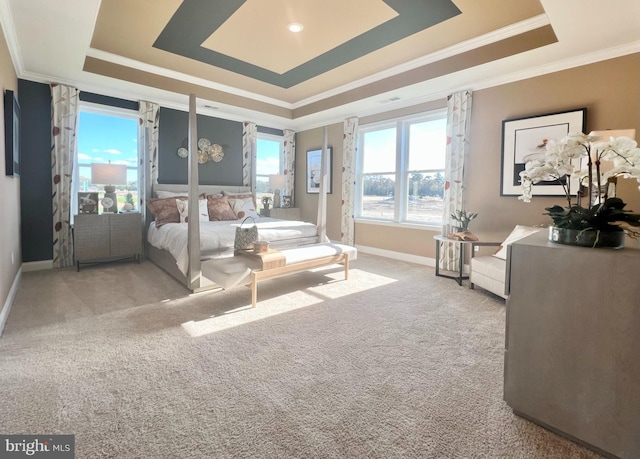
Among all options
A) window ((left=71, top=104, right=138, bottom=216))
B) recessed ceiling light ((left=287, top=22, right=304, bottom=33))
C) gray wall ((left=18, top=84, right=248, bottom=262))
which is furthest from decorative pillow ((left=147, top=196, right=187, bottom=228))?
recessed ceiling light ((left=287, top=22, right=304, bottom=33))

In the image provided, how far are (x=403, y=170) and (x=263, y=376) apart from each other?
422 centimetres

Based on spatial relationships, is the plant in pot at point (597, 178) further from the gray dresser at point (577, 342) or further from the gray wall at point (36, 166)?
the gray wall at point (36, 166)

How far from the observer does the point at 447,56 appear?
12.6ft

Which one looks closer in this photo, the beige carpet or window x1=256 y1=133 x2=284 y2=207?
the beige carpet

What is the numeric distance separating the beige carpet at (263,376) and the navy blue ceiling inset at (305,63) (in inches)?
112

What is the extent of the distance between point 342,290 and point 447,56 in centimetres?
310

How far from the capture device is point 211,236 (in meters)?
3.63

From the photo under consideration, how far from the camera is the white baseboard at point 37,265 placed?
4.15m

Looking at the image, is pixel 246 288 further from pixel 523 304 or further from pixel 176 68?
pixel 176 68

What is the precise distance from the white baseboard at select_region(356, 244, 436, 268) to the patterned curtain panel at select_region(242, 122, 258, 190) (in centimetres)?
255

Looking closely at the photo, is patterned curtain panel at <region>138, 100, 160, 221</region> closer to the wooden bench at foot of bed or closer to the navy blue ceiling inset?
the navy blue ceiling inset

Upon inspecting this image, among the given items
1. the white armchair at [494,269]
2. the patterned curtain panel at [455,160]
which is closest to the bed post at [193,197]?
the white armchair at [494,269]

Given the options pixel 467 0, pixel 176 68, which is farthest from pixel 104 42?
pixel 467 0

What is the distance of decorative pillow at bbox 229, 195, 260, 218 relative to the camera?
5.34m
